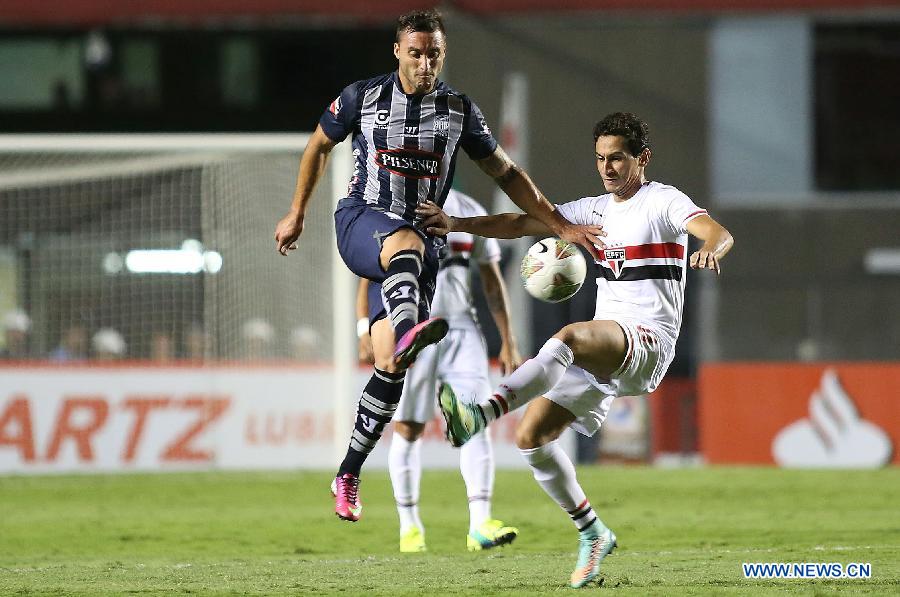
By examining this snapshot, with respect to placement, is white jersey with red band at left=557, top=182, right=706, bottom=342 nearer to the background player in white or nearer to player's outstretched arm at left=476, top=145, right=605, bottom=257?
the background player in white

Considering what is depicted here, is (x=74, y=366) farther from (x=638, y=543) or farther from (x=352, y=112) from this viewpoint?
(x=352, y=112)

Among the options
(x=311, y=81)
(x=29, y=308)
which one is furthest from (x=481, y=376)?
(x=311, y=81)

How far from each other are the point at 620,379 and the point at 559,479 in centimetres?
54

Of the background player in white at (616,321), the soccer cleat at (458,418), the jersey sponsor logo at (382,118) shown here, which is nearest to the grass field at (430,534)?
the background player in white at (616,321)

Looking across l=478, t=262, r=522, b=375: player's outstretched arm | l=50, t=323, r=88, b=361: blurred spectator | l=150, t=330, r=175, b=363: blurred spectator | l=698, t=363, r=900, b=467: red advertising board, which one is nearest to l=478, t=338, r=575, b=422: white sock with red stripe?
l=478, t=262, r=522, b=375: player's outstretched arm

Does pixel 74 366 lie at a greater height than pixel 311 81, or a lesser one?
lesser

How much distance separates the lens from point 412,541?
8.54m

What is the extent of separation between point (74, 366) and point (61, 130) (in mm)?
12389

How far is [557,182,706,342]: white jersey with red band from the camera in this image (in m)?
6.80

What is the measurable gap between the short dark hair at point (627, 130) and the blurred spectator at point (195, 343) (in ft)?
28.6

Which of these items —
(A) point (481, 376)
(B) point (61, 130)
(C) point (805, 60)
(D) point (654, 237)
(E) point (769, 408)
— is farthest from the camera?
(B) point (61, 130)

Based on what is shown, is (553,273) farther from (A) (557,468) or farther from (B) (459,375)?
(B) (459,375)

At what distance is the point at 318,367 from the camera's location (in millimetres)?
15102

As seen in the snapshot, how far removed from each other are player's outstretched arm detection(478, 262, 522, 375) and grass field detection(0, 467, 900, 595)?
1.10m
